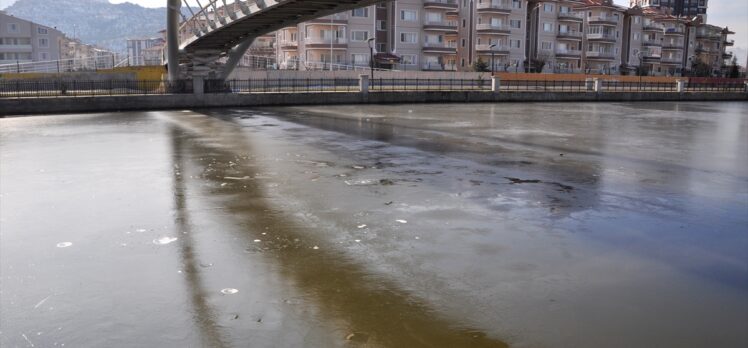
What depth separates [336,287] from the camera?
251 inches

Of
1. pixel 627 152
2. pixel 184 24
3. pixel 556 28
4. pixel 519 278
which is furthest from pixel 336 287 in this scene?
pixel 556 28

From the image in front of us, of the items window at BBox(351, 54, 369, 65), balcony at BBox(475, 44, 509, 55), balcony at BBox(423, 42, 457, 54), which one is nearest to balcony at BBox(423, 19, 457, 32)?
balcony at BBox(423, 42, 457, 54)

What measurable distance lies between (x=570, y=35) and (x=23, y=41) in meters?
86.0

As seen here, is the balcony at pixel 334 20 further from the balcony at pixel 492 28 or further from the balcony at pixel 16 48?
the balcony at pixel 16 48

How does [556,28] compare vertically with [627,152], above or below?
above

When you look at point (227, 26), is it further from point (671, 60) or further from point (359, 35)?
point (671, 60)

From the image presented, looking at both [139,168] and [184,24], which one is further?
[184,24]

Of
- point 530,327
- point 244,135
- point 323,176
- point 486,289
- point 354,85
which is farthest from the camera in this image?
point 354,85

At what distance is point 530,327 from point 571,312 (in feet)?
1.89

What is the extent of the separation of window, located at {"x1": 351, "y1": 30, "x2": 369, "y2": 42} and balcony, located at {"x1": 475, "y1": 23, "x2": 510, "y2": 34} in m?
14.8

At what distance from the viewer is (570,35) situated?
282ft

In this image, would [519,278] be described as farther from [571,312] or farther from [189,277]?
[189,277]

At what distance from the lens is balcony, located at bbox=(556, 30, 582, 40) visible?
8512 centimetres

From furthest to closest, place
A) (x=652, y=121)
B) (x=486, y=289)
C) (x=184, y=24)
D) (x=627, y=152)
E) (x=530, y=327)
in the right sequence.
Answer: (x=184, y=24), (x=652, y=121), (x=627, y=152), (x=486, y=289), (x=530, y=327)
